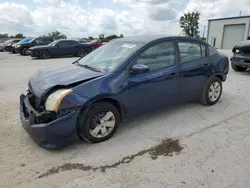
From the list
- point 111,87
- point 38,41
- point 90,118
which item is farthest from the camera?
point 38,41

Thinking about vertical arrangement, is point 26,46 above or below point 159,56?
below

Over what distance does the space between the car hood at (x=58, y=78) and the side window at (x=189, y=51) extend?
174cm

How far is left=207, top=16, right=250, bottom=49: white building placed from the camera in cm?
3238

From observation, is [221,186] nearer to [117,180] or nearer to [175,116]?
[117,180]

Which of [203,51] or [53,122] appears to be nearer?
[53,122]

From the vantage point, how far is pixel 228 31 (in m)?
34.9

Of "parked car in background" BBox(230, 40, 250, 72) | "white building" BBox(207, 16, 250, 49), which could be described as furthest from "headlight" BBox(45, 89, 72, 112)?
"white building" BBox(207, 16, 250, 49)

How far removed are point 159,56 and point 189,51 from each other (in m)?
0.84

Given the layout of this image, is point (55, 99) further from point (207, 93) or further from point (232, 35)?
point (232, 35)

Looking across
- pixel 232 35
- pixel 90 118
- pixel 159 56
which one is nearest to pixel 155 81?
pixel 159 56

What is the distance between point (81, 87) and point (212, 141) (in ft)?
6.99

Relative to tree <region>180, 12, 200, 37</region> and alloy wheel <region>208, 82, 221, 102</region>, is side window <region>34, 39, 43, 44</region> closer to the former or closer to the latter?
alloy wheel <region>208, 82, 221, 102</region>

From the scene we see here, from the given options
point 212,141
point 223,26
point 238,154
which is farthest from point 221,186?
point 223,26

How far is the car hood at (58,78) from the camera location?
3042 mm
